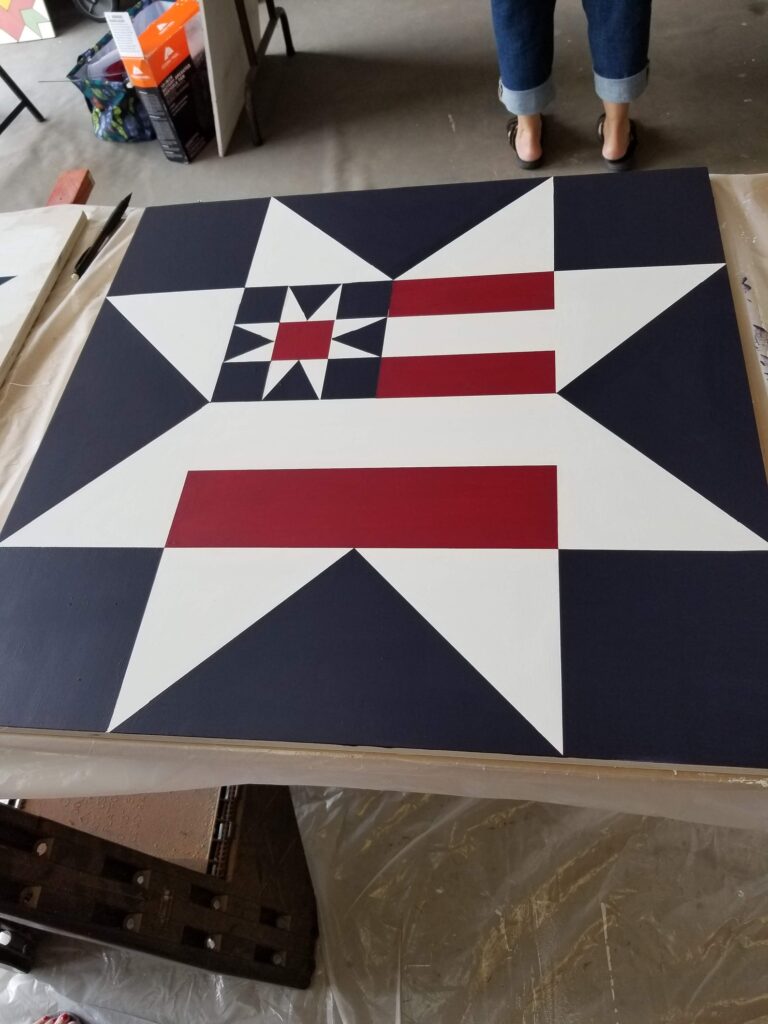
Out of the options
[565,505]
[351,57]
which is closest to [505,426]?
[565,505]

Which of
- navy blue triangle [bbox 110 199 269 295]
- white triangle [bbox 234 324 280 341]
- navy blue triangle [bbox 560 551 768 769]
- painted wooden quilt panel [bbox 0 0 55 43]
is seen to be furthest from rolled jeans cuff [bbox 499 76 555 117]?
painted wooden quilt panel [bbox 0 0 55 43]

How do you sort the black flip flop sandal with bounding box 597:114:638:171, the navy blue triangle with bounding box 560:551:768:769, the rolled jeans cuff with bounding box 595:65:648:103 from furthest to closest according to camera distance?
1. the black flip flop sandal with bounding box 597:114:638:171
2. the rolled jeans cuff with bounding box 595:65:648:103
3. the navy blue triangle with bounding box 560:551:768:769

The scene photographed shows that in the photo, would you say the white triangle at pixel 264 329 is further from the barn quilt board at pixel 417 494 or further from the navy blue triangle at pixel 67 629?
the navy blue triangle at pixel 67 629

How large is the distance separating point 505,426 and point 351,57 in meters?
2.21

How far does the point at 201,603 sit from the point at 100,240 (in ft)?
2.34

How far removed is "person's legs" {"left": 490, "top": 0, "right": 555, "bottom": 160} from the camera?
5.59ft

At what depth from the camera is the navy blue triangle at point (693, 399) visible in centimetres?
85

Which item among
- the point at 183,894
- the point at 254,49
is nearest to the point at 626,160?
the point at 254,49

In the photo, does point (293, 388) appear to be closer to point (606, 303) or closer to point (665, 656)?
point (606, 303)

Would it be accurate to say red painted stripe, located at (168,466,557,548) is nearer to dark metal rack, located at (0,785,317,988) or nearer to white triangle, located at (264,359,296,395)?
white triangle, located at (264,359,296,395)

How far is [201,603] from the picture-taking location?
0.87 metres

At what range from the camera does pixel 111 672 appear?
0.85 m

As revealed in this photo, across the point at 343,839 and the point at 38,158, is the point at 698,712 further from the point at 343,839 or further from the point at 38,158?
the point at 38,158

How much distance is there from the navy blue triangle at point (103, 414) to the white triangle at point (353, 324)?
0.21 meters
